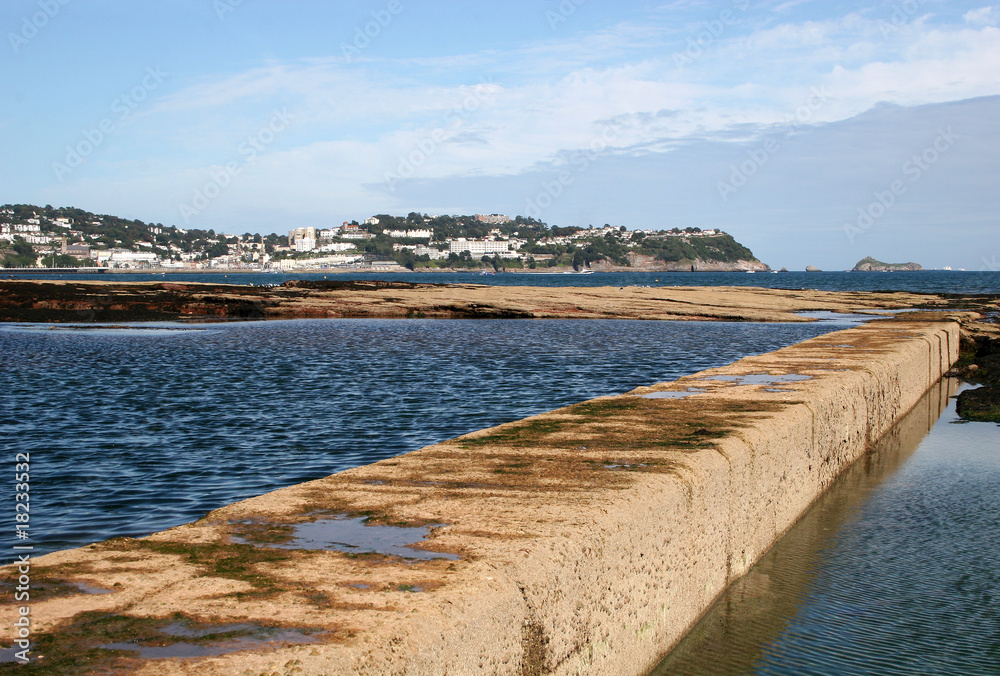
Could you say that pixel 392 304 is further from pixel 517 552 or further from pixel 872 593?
pixel 517 552

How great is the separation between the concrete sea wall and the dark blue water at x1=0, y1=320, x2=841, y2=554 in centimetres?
350

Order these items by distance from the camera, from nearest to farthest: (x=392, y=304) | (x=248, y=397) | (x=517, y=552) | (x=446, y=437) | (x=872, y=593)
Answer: (x=517, y=552)
(x=872, y=593)
(x=446, y=437)
(x=248, y=397)
(x=392, y=304)

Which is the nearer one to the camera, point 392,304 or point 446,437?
point 446,437

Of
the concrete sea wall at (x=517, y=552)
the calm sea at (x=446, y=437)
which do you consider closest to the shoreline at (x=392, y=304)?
the calm sea at (x=446, y=437)

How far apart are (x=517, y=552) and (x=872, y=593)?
11.4 ft

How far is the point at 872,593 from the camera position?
6.23 meters

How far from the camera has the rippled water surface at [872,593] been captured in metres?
5.23

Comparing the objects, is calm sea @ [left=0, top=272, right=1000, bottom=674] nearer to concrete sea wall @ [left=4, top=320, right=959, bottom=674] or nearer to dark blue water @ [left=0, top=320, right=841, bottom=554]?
dark blue water @ [left=0, top=320, right=841, bottom=554]

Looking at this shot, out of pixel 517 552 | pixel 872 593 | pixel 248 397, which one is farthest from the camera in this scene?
pixel 248 397

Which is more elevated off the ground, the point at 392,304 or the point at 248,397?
the point at 392,304

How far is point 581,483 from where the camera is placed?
5.52 m

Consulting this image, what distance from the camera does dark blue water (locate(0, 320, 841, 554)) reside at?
949cm

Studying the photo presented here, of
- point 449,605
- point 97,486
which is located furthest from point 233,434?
point 449,605

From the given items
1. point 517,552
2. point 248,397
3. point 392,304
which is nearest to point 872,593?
point 517,552
